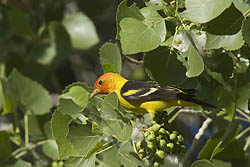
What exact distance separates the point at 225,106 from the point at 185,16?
0.64 meters

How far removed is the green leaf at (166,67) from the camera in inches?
79.3

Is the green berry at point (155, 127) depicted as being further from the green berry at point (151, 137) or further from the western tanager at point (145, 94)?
the western tanager at point (145, 94)

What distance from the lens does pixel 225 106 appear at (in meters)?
2.33

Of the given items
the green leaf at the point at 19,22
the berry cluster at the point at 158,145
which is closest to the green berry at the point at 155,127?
the berry cluster at the point at 158,145

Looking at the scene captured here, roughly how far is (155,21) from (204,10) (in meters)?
0.21

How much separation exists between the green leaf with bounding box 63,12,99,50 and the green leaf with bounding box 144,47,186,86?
5.21 feet

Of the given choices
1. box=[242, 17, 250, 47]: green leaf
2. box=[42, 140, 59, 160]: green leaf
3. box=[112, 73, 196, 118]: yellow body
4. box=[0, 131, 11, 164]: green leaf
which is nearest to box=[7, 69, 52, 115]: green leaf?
box=[42, 140, 59, 160]: green leaf

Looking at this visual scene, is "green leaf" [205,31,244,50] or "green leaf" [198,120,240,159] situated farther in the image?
"green leaf" [198,120,240,159]

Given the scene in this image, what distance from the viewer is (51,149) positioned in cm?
291

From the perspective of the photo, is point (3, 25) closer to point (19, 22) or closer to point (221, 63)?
point (19, 22)

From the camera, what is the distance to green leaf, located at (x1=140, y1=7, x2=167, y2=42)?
6.28ft

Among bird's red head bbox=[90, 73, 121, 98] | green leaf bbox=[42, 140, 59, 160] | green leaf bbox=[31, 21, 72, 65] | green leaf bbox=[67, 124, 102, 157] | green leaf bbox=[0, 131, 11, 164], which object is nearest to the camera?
green leaf bbox=[67, 124, 102, 157]

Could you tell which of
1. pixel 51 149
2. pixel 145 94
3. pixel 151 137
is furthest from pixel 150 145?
pixel 51 149

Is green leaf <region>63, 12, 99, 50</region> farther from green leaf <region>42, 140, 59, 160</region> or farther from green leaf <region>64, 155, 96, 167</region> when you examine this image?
green leaf <region>64, 155, 96, 167</region>
